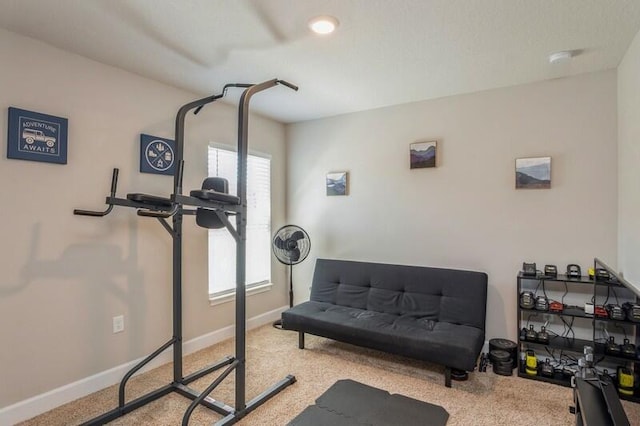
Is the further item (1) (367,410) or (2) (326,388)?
(2) (326,388)

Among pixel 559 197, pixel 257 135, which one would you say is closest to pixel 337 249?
pixel 257 135

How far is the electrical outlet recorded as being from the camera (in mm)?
2623

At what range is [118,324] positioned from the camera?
2.65 m

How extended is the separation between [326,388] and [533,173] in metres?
2.42

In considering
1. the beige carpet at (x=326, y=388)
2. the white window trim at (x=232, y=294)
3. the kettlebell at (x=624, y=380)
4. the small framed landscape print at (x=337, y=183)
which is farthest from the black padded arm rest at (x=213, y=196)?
the kettlebell at (x=624, y=380)

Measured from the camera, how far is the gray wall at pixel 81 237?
2139 millimetres

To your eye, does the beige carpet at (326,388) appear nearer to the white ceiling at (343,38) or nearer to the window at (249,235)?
the window at (249,235)

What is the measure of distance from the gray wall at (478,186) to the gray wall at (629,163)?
0.13 m

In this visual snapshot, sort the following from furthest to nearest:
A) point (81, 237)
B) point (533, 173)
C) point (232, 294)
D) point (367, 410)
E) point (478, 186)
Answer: point (232, 294) < point (478, 186) < point (533, 173) < point (81, 237) < point (367, 410)

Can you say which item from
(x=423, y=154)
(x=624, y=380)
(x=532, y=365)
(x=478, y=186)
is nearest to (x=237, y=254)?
(x=423, y=154)

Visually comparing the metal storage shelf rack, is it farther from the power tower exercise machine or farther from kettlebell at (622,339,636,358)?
the power tower exercise machine

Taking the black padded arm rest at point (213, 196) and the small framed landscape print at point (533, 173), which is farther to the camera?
the small framed landscape print at point (533, 173)

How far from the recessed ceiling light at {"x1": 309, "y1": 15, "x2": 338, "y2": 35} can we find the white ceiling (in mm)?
41

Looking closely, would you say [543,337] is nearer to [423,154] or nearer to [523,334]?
[523,334]
